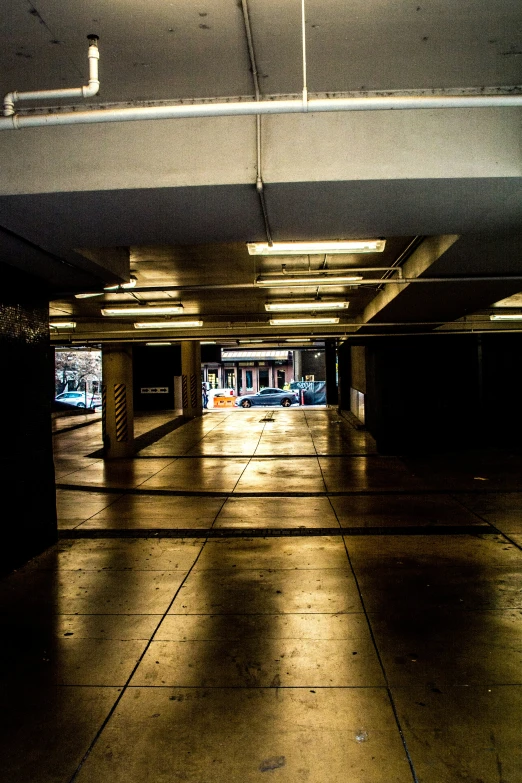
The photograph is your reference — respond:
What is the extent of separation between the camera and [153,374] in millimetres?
33969

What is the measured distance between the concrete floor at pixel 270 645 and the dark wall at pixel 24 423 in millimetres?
473

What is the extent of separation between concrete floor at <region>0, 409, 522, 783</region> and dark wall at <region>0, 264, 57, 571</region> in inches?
→ 18.6

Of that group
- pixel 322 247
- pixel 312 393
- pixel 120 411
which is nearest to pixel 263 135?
pixel 322 247

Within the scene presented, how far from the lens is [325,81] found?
410 centimetres

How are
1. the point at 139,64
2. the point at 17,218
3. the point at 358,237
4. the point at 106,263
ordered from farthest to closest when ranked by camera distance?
the point at 106,263, the point at 358,237, the point at 17,218, the point at 139,64

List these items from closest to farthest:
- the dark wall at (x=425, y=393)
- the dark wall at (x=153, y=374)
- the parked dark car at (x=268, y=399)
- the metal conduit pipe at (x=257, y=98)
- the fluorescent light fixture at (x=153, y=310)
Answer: the metal conduit pipe at (x=257, y=98) < the fluorescent light fixture at (x=153, y=310) < the dark wall at (x=425, y=393) < the dark wall at (x=153, y=374) < the parked dark car at (x=268, y=399)

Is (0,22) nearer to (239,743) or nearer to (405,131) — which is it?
(405,131)

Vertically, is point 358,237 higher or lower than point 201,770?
higher

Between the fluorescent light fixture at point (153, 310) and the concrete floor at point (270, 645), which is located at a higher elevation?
the fluorescent light fixture at point (153, 310)

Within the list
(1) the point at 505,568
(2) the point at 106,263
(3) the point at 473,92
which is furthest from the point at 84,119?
(1) the point at 505,568

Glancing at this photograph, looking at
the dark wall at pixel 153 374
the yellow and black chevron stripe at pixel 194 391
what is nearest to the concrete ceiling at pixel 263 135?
the yellow and black chevron stripe at pixel 194 391

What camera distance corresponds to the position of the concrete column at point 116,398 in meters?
16.7

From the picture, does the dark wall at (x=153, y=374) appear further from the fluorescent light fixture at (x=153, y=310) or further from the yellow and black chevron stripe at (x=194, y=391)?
the fluorescent light fixture at (x=153, y=310)

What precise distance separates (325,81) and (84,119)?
2.06m
